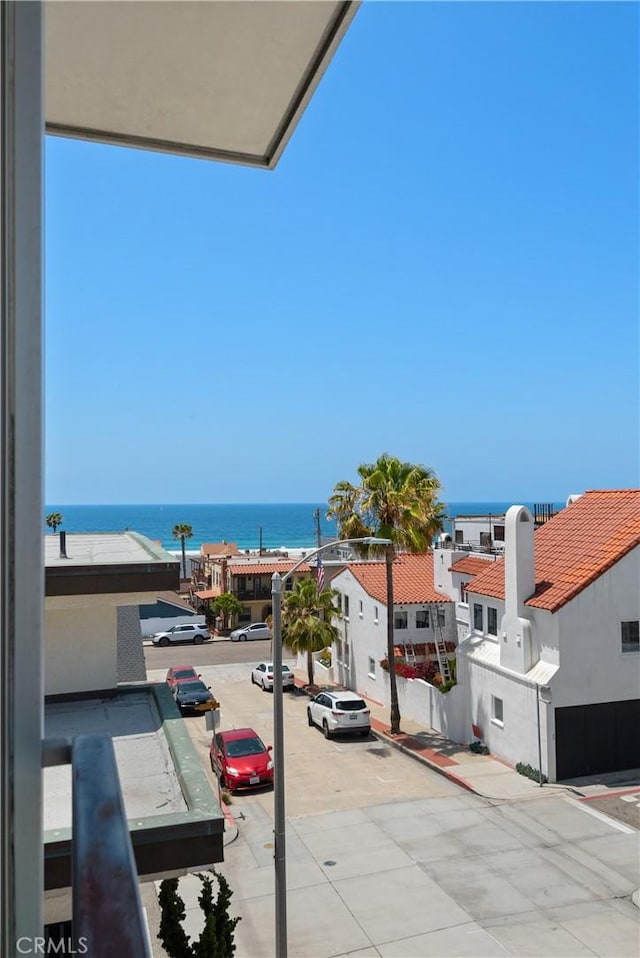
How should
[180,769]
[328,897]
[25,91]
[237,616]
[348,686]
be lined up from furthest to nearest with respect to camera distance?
[237,616] < [348,686] < [328,897] < [180,769] < [25,91]

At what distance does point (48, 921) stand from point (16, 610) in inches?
220

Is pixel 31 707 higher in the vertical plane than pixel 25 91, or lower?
lower

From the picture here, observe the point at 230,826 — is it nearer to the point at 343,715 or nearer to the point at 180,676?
the point at 343,715

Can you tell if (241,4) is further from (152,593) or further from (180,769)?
(152,593)

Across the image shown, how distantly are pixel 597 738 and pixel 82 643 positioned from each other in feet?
51.5

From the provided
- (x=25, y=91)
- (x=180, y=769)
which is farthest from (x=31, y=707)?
(x=180, y=769)

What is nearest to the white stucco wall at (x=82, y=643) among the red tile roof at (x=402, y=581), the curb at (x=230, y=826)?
the curb at (x=230, y=826)

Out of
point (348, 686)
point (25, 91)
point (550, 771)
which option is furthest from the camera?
point (348, 686)

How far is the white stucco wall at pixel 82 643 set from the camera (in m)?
8.78

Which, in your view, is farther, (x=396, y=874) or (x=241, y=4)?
(x=396, y=874)

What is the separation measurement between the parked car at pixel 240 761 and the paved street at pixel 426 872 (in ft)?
1.38

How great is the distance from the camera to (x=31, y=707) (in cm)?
122

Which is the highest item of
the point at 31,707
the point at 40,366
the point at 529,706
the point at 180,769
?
the point at 40,366

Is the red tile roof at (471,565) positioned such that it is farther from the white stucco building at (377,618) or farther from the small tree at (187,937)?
the small tree at (187,937)
